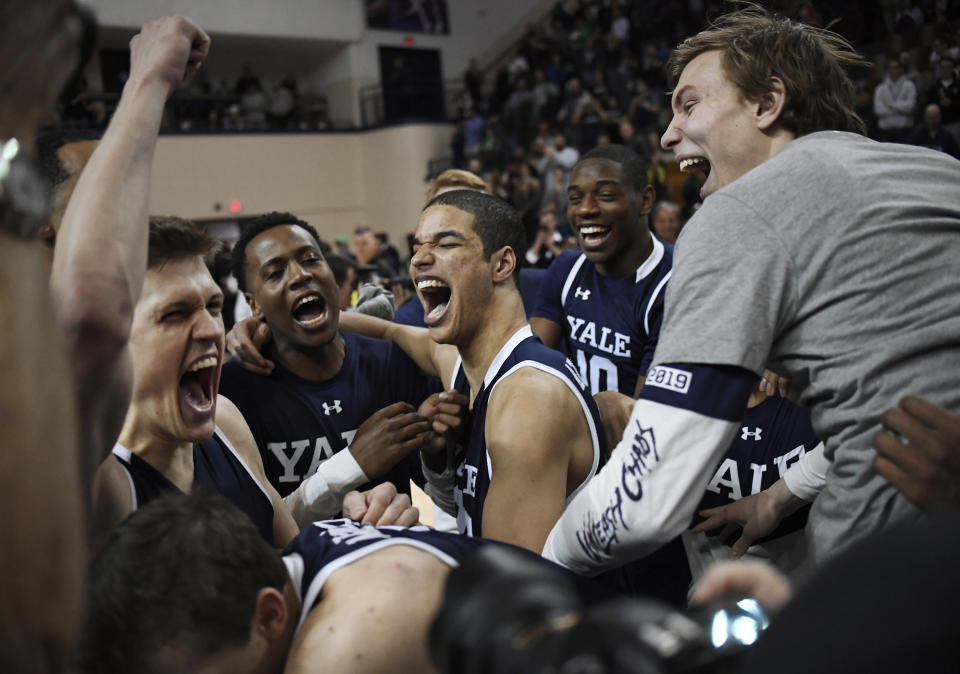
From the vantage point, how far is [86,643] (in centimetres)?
126

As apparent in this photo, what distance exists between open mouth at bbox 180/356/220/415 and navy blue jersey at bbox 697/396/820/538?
5.50 feet

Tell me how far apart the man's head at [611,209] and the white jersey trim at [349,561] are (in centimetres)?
282

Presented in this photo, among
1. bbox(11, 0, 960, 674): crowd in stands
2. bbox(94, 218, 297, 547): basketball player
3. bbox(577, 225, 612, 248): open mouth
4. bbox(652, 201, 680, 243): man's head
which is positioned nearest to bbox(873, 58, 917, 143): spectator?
bbox(652, 201, 680, 243): man's head

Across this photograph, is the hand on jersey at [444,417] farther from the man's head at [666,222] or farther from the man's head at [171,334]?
the man's head at [666,222]

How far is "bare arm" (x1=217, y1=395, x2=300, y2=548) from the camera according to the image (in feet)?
8.00

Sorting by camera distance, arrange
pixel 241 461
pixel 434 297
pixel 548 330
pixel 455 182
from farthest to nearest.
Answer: pixel 455 182, pixel 548 330, pixel 434 297, pixel 241 461

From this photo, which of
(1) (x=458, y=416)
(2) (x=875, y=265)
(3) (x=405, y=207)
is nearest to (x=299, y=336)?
(1) (x=458, y=416)

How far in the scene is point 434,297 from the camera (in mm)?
3016

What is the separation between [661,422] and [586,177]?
302 cm

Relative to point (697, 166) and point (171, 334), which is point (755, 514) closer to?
point (697, 166)

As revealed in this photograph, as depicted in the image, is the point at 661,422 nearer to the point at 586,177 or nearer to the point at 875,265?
the point at 875,265

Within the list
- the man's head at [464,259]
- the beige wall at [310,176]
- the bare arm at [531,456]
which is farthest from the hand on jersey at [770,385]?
the beige wall at [310,176]

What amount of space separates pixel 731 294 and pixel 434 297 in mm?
1716

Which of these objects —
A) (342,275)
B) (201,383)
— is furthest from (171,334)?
(342,275)
